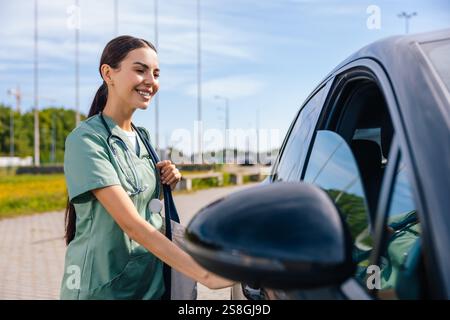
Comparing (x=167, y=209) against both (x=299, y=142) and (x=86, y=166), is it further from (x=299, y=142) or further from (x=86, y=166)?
(x=299, y=142)

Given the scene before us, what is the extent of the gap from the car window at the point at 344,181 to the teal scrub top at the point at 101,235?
608 millimetres

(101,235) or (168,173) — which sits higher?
(168,173)

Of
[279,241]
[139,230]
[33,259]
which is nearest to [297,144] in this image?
[139,230]

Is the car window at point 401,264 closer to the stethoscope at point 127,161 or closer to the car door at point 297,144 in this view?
the car door at point 297,144

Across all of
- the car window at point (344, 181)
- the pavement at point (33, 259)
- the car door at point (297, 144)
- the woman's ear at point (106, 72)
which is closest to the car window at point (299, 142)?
the car door at point (297, 144)

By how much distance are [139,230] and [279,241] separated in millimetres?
956

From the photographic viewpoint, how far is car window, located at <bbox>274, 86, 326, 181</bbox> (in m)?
2.32

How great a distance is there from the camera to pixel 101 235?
204 cm

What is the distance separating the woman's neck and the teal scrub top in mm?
84
